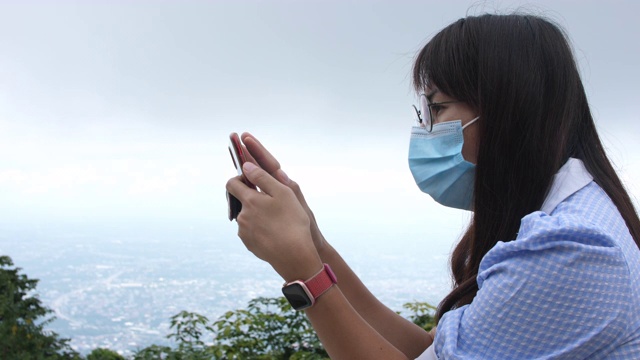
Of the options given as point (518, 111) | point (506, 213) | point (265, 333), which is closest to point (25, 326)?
point (265, 333)

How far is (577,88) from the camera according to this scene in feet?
4.00

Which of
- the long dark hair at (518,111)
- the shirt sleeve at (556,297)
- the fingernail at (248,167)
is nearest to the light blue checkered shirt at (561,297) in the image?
the shirt sleeve at (556,297)

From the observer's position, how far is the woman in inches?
34.3

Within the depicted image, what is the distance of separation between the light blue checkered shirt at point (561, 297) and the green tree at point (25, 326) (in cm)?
278

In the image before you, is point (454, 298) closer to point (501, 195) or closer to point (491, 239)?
point (491, 239)

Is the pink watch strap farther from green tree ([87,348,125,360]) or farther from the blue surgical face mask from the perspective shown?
green tree ([87,348,125,360])

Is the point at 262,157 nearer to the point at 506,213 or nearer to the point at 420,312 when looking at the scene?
the point at 506,213

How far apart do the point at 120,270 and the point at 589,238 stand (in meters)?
6.58

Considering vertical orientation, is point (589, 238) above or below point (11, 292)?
below

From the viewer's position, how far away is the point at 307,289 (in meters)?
1.03

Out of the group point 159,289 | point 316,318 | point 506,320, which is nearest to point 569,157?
point 506,320

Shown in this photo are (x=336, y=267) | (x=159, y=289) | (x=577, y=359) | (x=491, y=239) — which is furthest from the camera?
(x=159, y=289)

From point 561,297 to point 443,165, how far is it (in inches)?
22.5

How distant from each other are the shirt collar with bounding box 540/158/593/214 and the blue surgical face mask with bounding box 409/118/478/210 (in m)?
0.23
